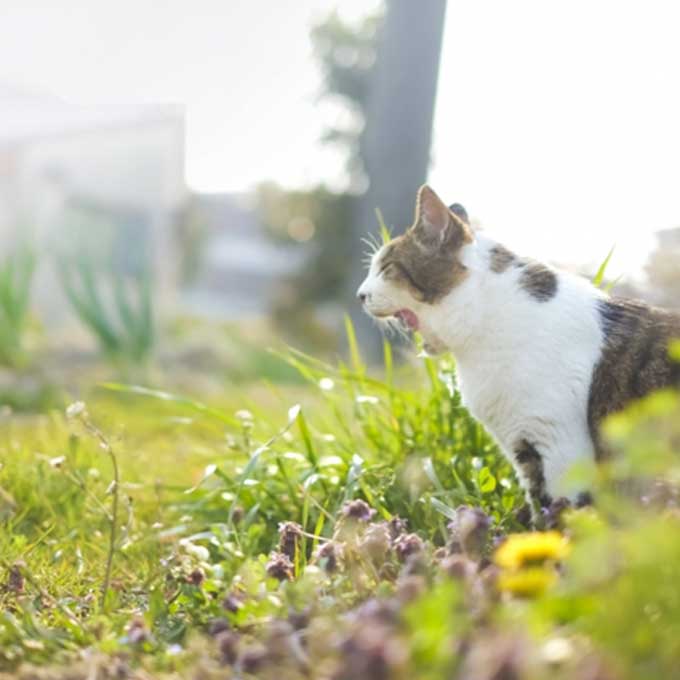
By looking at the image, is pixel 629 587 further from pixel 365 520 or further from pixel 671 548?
pixel 365 520

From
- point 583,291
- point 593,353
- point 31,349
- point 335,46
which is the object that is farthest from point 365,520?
point 335,46

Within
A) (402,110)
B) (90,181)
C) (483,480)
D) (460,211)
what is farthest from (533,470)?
(90,181)

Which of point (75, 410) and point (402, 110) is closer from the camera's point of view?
point (75, 410)

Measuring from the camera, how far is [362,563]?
4.69ft

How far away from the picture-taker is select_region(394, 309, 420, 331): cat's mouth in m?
2.00

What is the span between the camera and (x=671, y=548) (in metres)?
0.79

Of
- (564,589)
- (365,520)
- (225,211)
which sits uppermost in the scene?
(564,589)

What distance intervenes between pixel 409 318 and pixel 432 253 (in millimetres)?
153

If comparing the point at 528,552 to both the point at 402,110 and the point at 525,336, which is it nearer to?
the point at 525,336

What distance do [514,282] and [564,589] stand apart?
1.03 meters

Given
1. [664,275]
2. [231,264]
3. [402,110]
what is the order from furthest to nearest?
[231,264] < [402,110] < [664,275]

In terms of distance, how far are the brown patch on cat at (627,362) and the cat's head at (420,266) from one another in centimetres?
30

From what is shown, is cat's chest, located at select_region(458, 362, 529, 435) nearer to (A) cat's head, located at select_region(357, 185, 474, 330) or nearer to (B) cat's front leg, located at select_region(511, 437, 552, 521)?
(B) cat's front leg, located at select_region(511, 437, 552, 521)

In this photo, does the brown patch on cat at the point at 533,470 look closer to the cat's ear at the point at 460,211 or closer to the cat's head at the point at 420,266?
the cat's head at the point at 420,266
